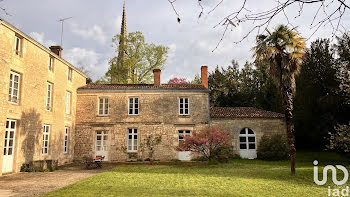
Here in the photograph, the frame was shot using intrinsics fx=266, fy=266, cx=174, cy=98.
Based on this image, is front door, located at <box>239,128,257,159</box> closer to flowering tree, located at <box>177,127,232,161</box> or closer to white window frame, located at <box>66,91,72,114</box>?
flowering tree, located at <box>177,127,232,161</box>

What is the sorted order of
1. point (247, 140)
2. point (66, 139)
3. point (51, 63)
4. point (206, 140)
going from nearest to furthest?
point (206, 140) < point (51, 63) < point (66, 139) < point (247, 140)

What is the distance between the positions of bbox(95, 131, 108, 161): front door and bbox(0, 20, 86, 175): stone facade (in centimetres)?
213

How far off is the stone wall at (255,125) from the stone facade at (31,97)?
36.2 feet

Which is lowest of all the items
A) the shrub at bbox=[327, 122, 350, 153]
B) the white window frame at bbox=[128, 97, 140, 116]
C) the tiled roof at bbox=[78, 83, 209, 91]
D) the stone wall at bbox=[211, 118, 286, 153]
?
the shrub at bbox=[327, 122, 350, 153]

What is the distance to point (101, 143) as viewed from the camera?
64.6 ft

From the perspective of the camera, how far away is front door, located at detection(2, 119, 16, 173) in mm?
12334

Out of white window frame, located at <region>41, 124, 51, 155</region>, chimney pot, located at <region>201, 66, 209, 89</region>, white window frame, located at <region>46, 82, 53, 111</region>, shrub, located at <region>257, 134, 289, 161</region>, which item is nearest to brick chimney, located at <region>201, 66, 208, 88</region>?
chimney pot, located at <region>201, 66, 209, 89</region>

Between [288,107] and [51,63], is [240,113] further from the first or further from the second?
[51,63]

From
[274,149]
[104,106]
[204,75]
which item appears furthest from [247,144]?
[104,106]

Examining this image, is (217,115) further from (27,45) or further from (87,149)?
(27,45)

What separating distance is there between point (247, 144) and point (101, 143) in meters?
11.0

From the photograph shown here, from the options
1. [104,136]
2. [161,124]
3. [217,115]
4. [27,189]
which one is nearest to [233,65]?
[217,115]

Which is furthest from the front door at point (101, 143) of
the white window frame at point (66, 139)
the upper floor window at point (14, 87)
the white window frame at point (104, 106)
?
the upper floor window at point (14, 87)

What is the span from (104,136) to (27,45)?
335 inches
